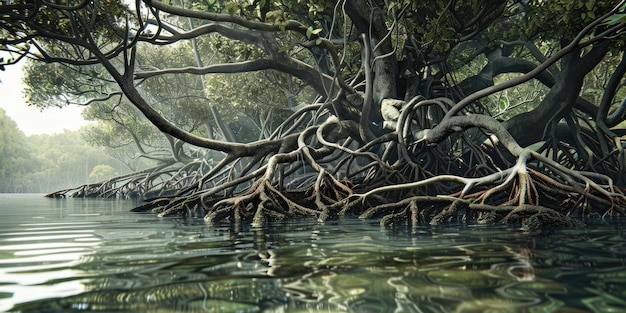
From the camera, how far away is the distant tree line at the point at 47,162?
4984cm

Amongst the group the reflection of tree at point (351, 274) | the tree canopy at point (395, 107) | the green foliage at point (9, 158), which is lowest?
the reflection of tree at point (351, 274)

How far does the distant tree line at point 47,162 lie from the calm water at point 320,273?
5372cm

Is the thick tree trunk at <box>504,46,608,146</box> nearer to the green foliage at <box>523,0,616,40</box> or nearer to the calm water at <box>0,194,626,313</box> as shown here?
the green foliage at <box>523,0,616,40</box>

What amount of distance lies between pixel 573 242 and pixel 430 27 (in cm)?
528

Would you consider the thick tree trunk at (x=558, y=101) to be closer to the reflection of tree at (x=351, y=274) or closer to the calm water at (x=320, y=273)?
the calm water at (x=320, y=273)

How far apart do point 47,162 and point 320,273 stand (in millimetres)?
71606

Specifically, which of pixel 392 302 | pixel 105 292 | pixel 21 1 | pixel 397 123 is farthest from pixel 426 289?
pixel 21 1

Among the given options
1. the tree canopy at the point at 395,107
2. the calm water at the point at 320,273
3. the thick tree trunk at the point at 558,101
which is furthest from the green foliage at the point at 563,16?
the calm water at the point at 320,273

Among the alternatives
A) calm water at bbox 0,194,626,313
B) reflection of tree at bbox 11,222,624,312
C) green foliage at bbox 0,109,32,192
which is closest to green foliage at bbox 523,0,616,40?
calm water at bbox 0,194,626,313

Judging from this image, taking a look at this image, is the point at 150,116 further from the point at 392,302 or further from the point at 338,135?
the point at 392,302

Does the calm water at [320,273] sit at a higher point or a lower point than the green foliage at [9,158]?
lower

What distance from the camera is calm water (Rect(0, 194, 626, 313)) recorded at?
1.47 meters

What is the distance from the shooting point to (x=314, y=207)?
18.6 feet

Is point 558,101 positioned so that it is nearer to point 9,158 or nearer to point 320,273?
point 320,273
